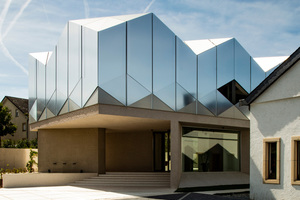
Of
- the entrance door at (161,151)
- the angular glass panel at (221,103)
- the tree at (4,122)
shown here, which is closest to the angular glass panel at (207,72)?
the angular glass panel at (221,103)

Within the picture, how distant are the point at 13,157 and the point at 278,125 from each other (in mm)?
26620

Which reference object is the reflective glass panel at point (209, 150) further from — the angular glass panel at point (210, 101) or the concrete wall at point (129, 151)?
the concrete wall at point (129, 151)

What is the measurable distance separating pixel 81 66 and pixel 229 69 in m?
10.9

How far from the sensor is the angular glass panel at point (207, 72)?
24984 mm

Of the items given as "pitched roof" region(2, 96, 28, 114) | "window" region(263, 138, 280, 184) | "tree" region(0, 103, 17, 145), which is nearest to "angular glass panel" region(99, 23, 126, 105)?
"window" region(263, 138, 280, 184)

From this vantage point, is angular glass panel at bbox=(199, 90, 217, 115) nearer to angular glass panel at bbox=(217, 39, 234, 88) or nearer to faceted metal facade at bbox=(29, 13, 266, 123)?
faceted metal facade at bbox=(29, 13, 266, 123)

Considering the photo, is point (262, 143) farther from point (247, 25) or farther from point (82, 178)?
point (82, 178)

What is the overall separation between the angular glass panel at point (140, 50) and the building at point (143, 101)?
0.18ft

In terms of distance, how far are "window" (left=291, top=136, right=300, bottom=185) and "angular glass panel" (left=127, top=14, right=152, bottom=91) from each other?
908 cm

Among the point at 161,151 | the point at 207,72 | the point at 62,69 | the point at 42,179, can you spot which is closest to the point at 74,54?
the point at 62,69

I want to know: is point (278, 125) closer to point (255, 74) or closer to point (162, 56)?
point (162, 56)

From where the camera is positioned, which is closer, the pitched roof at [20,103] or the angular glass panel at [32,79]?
the angular glass panel at [32,79]

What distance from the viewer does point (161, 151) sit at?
30.6m

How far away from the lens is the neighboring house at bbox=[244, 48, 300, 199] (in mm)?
15305
